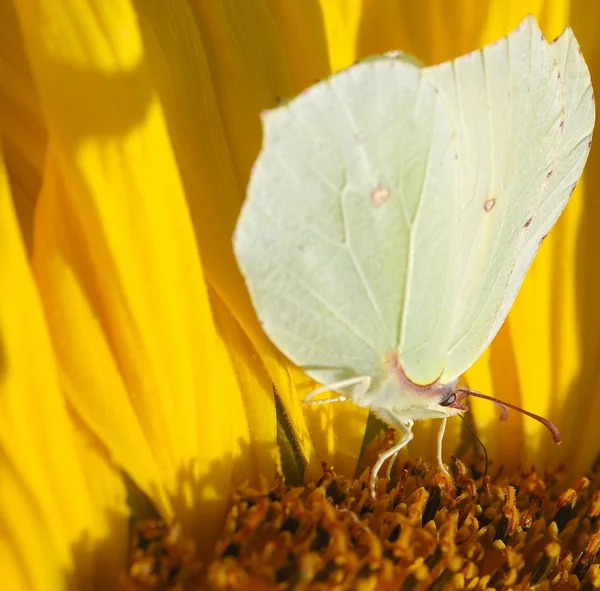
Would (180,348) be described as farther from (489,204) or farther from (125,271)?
(489,204)

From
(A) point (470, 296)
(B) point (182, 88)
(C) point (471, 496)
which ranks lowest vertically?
(C) point (471, 496)

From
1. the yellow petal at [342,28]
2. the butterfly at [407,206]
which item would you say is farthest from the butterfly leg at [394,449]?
the yellow petal at [342,28]

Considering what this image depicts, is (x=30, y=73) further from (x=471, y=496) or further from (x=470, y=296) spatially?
(x=471, y=496)

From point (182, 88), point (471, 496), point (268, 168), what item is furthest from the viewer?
point (471, 496)

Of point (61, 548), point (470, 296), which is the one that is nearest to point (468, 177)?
point (470, 296)

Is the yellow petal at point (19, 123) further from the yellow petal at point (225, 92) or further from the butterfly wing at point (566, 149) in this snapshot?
the butterfly wing at point (566, 149)

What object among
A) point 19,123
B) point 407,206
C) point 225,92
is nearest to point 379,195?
point 407,206
